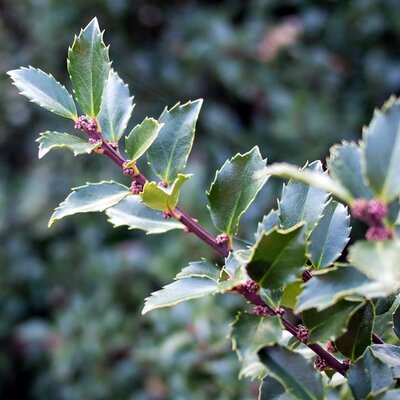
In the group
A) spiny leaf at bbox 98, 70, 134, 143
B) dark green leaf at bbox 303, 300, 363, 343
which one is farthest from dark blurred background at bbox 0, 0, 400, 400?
dark green leaf at bbox 303, 300, 363, 343

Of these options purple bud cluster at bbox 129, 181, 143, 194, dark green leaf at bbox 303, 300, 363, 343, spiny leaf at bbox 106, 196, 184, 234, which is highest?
purple bud cluster at bbox 129, 181, 143, 194

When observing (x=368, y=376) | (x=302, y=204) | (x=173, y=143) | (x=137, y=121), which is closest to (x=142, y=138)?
(x=173, y=143)

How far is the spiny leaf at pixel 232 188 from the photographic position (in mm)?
596

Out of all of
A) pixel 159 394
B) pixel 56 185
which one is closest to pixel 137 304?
pixel 159 394

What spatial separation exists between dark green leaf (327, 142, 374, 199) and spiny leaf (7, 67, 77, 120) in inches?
10.5

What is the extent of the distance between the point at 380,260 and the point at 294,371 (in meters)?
0.13

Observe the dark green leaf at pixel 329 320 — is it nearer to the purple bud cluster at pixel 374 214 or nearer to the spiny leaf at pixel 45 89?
the purple bud cluster at pixel 374 214

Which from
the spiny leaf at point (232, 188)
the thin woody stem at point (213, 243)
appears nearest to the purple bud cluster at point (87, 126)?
the thin woody stem at point (213, 243)

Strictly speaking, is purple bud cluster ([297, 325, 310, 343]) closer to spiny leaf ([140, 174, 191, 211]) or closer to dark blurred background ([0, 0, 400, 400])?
spiny leaf ([140, 174, 191, 211])

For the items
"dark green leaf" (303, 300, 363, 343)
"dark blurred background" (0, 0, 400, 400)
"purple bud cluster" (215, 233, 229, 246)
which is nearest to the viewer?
"dark green leaf" (303, 300, 363, 343)

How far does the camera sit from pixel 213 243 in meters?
0.58

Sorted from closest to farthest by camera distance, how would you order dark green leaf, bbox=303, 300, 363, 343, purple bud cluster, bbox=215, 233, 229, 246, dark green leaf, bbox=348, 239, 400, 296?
dark green leaf, bbox=348, 239, 400, 296 → dark green leaf, bbox=303, 300, 363, 343 → purple bud cluster, bbox=215, 233, 229, 246

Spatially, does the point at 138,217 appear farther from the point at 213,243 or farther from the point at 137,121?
the point at 137,121

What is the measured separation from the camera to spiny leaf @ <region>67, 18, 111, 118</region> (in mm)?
603
